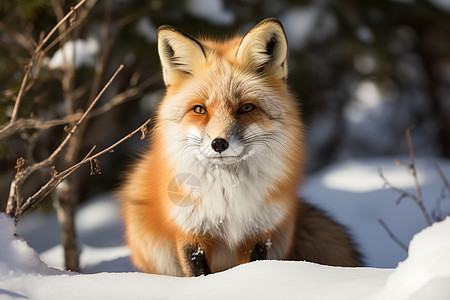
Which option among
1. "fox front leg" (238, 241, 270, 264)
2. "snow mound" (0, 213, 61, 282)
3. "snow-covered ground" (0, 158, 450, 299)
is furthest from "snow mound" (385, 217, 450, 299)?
"snow mound" (0, 213, 61, 282)

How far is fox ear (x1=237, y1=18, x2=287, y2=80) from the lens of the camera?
233 cm

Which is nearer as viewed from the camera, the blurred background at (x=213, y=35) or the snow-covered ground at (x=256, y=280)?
the snow-covered ground at (x=256, y=280)

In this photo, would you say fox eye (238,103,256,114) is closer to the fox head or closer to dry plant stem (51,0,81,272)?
the fox head

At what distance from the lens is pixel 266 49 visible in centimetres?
246

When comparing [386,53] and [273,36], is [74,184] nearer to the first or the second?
[273,36]

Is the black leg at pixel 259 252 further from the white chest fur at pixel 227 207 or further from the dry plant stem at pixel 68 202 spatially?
the dry plant stem at pixel 68 202

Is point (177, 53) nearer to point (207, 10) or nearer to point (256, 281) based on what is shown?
point (256, 281)

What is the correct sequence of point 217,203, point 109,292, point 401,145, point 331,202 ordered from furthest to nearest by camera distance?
point 401,145 → point 331,202 → point 217,203 → point 109,292

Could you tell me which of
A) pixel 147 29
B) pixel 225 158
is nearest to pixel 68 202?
pixel 147 29

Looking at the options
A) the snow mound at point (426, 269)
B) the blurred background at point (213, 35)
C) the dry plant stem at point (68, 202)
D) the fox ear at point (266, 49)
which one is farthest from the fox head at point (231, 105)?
the dry plant stem at point (68, 202)

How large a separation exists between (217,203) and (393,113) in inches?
280

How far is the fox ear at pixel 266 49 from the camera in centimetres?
233

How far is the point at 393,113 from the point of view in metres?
8.70

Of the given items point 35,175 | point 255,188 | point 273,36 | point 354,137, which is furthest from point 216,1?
point 354,137
